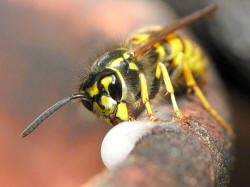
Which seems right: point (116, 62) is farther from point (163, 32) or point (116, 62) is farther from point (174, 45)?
point (174, 45)

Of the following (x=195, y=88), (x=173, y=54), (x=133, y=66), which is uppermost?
(x=133, y=66)

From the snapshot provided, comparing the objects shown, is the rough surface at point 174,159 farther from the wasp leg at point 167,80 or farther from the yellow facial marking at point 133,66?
the yellow facial marking at point 133,66

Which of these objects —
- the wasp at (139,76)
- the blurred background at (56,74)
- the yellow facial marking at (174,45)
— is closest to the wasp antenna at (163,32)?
the wasp at (139,76)

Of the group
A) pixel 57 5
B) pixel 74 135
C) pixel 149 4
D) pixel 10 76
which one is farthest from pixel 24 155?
pixel 149 4

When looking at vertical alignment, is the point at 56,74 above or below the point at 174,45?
above

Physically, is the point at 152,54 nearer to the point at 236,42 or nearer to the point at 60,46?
the point at 60,46

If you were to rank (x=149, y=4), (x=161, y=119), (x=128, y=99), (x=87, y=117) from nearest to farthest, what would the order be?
(x=161, y=119) < (x=128, y=99) < (x=87, y=117) < (x=149, y=4)

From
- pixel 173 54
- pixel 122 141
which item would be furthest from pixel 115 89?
pixel 173 54
